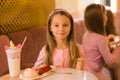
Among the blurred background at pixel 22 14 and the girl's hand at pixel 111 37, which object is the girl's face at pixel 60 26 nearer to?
the girl's hand at pixel 111 37

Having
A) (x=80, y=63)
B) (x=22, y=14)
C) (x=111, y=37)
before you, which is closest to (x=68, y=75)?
(x=80, y=63)

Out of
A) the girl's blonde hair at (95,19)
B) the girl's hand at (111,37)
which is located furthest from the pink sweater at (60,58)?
the girl's hand at (111,37)

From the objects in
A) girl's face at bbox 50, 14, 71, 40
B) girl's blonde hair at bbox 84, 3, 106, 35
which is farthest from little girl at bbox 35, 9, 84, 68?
girl's blonde hair at bbox 84, 3, 106, 35

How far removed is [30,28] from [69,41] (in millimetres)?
969

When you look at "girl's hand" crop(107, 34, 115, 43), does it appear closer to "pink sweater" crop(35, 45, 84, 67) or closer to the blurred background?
"pink sweater" crop(35, 45, 84, 67)

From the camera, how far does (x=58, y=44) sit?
64.9 inches

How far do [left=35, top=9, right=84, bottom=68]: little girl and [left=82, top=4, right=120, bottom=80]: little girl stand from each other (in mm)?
240

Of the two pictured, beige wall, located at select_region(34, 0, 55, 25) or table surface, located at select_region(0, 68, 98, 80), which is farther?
beige wall, located at select_region(34, 0, 55, 25)

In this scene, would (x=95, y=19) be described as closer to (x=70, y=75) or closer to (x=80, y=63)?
(x=80, y=63)

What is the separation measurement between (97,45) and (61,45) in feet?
1.10

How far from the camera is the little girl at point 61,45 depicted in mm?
1577

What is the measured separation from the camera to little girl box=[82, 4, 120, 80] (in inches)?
71.6

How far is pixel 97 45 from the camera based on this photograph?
1825mm

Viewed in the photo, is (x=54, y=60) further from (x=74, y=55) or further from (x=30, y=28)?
(x=30, y=28)
